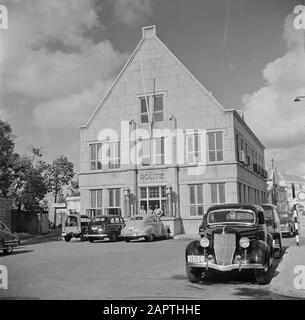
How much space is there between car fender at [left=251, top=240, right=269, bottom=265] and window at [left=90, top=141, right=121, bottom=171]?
72.5 ft

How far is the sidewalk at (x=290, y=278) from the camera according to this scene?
23.9ft

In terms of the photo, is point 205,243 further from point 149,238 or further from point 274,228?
point 149,238

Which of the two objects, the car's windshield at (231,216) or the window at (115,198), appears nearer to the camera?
the car's windshield at (231,216)

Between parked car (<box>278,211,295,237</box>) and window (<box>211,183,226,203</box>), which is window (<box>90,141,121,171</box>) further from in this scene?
parked car (<box>278,211,295,237</box>)

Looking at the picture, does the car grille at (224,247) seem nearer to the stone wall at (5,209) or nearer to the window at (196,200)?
the window at (196,200)

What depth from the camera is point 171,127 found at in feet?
95.8

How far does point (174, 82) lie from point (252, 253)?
22447 mm

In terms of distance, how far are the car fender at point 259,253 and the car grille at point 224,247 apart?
→ 0.42 m

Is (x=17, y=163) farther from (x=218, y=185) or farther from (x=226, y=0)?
(x=226, y=0)

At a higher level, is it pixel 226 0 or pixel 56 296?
pixel 226 0

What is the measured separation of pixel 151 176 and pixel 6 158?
995cm

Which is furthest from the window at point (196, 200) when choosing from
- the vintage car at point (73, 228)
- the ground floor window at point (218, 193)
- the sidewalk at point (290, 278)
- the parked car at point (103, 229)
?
the sidewalk at point (290, 278)

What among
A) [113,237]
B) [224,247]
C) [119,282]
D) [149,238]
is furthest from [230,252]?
[113,237]

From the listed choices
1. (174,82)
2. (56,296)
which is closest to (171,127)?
(174,82)
